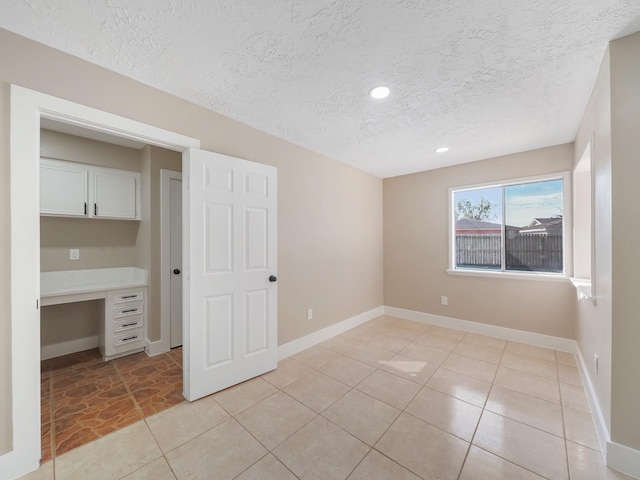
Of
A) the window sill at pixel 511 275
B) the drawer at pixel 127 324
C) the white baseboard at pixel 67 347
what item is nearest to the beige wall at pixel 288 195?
the window sill at pixel 511 275

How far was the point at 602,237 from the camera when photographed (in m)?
1.68

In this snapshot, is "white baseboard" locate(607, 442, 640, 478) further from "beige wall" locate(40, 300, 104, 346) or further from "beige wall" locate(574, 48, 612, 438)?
"beige wall" locate(40, 300, 104, 346)

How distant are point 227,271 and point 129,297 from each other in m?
1.58

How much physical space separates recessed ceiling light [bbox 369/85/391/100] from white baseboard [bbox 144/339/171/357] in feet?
11.4

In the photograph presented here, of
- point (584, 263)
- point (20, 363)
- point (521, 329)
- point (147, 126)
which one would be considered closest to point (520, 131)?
point (584, 263)

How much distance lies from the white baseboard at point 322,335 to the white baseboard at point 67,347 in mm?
2403

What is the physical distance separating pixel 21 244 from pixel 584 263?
15.4 feet

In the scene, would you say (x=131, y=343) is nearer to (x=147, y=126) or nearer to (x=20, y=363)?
(x=20, y=363)

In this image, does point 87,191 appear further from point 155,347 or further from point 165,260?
point 155,347

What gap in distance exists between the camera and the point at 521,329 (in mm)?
3266

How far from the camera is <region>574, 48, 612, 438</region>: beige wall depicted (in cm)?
155

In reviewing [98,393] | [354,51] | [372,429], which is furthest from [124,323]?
[354,51]

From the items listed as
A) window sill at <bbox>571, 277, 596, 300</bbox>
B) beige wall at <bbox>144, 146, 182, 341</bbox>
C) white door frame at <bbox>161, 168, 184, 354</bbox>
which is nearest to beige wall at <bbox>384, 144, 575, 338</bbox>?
window sill at <bbox>571, 277, 596, 300</bbox>

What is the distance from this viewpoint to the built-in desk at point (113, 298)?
2783mm
